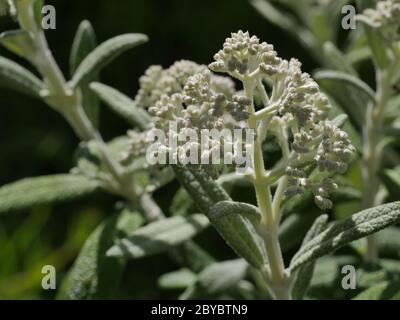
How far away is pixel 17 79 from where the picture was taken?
89.4 inches

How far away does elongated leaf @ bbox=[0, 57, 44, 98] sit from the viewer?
227 centimetres

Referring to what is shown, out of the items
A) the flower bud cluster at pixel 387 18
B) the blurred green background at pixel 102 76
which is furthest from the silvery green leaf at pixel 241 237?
the blurred green background at pixel 102 76

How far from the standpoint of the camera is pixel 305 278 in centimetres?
197

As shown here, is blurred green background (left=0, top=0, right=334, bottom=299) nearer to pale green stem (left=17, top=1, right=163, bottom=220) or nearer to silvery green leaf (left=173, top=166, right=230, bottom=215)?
pale green stem (left=17, top=1, right=163, bottom=220)

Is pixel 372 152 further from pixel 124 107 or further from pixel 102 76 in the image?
pixel 102 76

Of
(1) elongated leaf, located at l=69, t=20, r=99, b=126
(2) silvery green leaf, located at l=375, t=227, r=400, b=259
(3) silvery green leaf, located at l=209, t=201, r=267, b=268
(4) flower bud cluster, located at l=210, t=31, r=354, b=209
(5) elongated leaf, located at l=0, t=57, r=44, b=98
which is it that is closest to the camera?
(4) flower bud cluster, located at l=210, t=31, r=354, b=209

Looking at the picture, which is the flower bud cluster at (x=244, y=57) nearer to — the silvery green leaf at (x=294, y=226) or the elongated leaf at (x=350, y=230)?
the elongated leaf at (x=350, y=230)

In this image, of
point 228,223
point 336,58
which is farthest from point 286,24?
point 228,223

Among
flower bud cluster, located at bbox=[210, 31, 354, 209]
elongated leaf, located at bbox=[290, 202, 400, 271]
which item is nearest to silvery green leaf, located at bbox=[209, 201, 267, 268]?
elongated leaf, located at bbox=[290, 202, 400, 271]

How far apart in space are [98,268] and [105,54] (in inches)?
25.3

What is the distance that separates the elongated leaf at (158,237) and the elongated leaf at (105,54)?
1.66 feet

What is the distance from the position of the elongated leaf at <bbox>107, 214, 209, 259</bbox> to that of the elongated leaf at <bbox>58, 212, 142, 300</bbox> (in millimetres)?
151

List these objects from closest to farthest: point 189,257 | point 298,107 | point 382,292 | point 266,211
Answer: point 298,107, point 266,211, point 382,292, point 189,257
